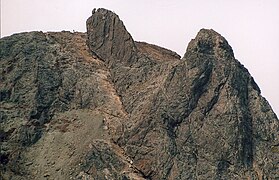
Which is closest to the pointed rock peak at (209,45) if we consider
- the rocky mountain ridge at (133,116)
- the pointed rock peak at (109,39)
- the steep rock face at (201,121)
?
the steep rock face at (201,121)

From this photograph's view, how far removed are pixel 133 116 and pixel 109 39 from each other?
1219 centimetres

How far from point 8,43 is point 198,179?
85.3ft

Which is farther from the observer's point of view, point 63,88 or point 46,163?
point 63,88

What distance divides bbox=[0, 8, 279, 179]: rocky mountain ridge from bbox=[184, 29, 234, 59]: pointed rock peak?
11cm

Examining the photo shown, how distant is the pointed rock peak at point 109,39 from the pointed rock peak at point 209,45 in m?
7.55

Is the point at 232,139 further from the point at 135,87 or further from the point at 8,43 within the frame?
the point at 8,43

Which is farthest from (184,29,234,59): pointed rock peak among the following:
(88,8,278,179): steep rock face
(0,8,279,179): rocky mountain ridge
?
(0,8,279,179): rocky mountain ridge

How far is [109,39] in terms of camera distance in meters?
61.3

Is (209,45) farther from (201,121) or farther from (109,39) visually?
(109,39)

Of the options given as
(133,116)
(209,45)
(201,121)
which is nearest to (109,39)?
(209,45)

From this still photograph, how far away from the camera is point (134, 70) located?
57.8m

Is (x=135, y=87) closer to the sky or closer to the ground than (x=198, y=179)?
closer to the sky

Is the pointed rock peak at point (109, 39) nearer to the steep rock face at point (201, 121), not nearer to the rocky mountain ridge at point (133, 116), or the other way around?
the rocky mountain ridge at point (133, 116)

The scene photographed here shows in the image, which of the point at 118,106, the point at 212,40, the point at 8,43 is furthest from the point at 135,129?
the point at 8,43
